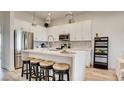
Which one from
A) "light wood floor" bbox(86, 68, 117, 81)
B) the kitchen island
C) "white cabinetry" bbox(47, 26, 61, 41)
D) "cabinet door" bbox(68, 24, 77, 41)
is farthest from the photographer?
"white cabinetry" bbox(47, 26, 61, 41)

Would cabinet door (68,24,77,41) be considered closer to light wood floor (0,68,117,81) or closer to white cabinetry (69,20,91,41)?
white cabinetry (69,20,91,41)

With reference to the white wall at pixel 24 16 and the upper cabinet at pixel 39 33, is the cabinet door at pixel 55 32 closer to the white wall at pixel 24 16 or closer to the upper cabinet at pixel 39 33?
the upper cabinet at pixel 39 33

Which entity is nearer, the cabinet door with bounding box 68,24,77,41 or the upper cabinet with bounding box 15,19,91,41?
the upper cabinet with bounding box 15,19,91,41

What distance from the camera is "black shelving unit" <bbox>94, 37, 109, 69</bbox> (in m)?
4.65

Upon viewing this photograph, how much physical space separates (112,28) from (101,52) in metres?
1.03

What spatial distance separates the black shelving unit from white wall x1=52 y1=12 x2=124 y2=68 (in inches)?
7.3

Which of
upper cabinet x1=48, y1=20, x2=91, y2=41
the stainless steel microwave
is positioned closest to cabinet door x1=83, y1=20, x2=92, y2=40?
upper cabinet x1=48, y1=20, x2=91, y2=41

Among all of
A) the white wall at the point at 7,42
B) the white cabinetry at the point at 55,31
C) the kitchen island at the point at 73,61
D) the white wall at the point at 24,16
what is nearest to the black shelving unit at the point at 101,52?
the kitchen island at the point at 73,61

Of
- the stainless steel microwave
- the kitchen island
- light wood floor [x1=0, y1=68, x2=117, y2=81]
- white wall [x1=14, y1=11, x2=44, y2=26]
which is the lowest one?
light wood floor [x1=0, y1=68, x2=117, y2=81]

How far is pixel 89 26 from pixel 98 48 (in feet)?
3.46

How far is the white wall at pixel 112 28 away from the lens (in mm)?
4195
